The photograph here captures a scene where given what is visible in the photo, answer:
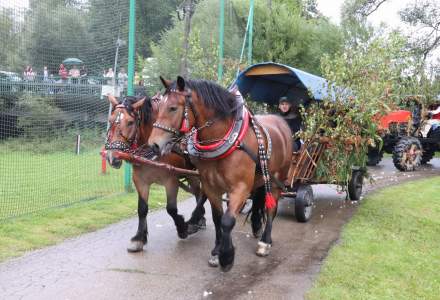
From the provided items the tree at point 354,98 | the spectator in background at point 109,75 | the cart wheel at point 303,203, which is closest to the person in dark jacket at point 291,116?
the tree at point 354,98

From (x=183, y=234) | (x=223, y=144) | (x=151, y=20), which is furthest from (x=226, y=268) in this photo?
(x=151, y=20)

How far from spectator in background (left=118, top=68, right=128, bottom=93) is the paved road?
114 inches

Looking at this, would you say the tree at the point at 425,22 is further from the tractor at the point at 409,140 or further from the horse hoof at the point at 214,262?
the horse hoof at the point at 214,262

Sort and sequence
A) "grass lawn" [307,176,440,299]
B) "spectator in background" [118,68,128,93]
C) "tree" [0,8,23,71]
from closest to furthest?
"grass lawn" [307,176,440,299]
"tree" [0,8,23,71]
"spectator in background" [118,68,128,93]

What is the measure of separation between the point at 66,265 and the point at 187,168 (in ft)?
5.96

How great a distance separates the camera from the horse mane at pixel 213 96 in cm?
470

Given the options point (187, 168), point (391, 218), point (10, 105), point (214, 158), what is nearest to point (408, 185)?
point (391, 218)

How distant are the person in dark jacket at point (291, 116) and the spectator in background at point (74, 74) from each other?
11.7ft

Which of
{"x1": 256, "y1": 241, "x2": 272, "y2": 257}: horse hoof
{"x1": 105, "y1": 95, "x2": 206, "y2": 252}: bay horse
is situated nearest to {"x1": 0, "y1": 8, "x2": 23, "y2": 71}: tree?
{"x1": 105, "y1": 95, "x2": 206, "y2": 252}: bay horse

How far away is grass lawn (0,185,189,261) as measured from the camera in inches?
234

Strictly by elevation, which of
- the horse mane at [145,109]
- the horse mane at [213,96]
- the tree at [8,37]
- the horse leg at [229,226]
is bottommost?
the horse leg at [229,226]

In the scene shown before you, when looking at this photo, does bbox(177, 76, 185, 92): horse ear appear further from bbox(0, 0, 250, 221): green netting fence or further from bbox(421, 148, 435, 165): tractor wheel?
bbox(421, 148, 435, 165): tractor wheel

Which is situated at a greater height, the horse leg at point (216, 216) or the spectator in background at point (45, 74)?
the spectator in background at point (45, 74)

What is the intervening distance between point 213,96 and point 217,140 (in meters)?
0.43
